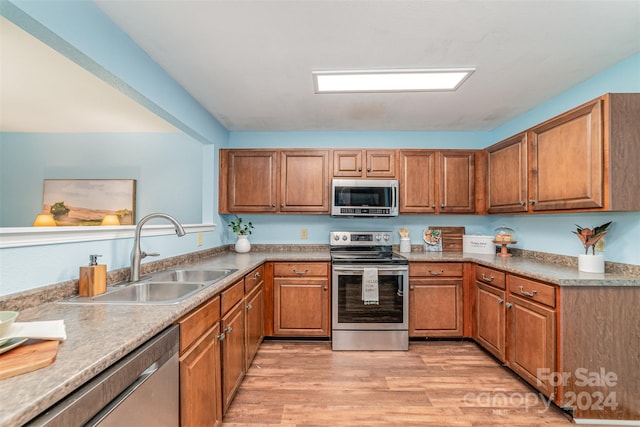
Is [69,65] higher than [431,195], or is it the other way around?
[69,65]

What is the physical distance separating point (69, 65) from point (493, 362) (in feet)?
13.5

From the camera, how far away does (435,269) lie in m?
2.88

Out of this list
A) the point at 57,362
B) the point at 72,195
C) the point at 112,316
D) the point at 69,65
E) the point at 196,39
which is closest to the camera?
the point at 57,362

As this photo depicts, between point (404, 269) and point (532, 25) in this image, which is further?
point (404, 269)

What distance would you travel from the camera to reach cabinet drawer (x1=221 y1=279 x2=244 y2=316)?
1.74 m

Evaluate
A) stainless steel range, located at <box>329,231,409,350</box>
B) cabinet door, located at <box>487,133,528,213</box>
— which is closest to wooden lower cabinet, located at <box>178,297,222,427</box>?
stainless steel range, located at <box>329,231,409,350</box>

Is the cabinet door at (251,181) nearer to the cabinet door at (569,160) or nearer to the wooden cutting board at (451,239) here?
the wooden cutting board at (451,239)

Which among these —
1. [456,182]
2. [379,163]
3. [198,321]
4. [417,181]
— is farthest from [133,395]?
[456,182]

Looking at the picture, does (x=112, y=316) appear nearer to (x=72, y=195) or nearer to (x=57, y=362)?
(x=57, y=362)

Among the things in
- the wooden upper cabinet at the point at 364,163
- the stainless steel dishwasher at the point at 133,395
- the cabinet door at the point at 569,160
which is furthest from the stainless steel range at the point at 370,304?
the stainless steel dishwasher at the point at 133,395

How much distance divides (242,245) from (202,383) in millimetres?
1956

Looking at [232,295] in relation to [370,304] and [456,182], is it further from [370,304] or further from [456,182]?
[456,182]

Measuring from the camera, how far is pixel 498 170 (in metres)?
2.92

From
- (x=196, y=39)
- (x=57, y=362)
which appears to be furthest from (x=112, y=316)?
(x=196, y=39)
